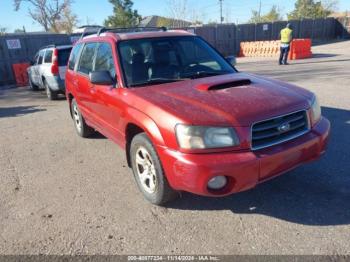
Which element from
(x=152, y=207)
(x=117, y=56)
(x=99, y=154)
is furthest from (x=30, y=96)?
(x=152, y=207)

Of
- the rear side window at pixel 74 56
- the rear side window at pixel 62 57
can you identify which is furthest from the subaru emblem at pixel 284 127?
the rear side window at pixel 62 57

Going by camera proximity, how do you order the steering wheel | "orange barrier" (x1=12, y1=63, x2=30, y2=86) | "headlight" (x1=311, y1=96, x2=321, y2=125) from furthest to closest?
"orange barrier" (x1=12, y1=63, x2=30, y2=86) → the steering wheel → "headlight" (x1=311, y1=96, x2=321, y2=125)

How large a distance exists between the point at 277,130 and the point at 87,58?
3420mm

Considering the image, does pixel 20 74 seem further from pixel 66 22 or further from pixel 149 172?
pixel 66 22

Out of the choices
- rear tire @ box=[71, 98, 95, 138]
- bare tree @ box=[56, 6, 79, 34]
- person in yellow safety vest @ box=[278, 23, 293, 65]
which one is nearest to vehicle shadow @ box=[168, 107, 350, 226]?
rear tire @ box=[71, 98, 95, 138]

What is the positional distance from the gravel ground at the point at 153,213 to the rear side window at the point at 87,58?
138cm

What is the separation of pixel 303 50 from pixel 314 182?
58.5 ft

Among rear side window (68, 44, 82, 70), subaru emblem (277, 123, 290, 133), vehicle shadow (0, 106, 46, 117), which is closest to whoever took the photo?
subaru emblem (277, 123, 290, 133)

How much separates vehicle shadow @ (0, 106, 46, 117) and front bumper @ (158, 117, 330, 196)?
24.0 ft

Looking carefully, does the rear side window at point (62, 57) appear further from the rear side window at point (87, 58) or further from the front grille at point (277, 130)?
the front grille at point (277, 130)

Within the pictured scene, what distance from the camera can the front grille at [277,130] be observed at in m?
2.99

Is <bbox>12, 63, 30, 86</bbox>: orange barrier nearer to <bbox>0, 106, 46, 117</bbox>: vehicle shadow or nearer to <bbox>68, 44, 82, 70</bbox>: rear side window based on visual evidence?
<bbox>0, 106, 46, 117</bbox>: vehicle shadow

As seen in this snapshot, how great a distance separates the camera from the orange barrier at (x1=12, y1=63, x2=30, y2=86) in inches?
632

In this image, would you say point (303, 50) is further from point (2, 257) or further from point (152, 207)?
point (2, 257)
